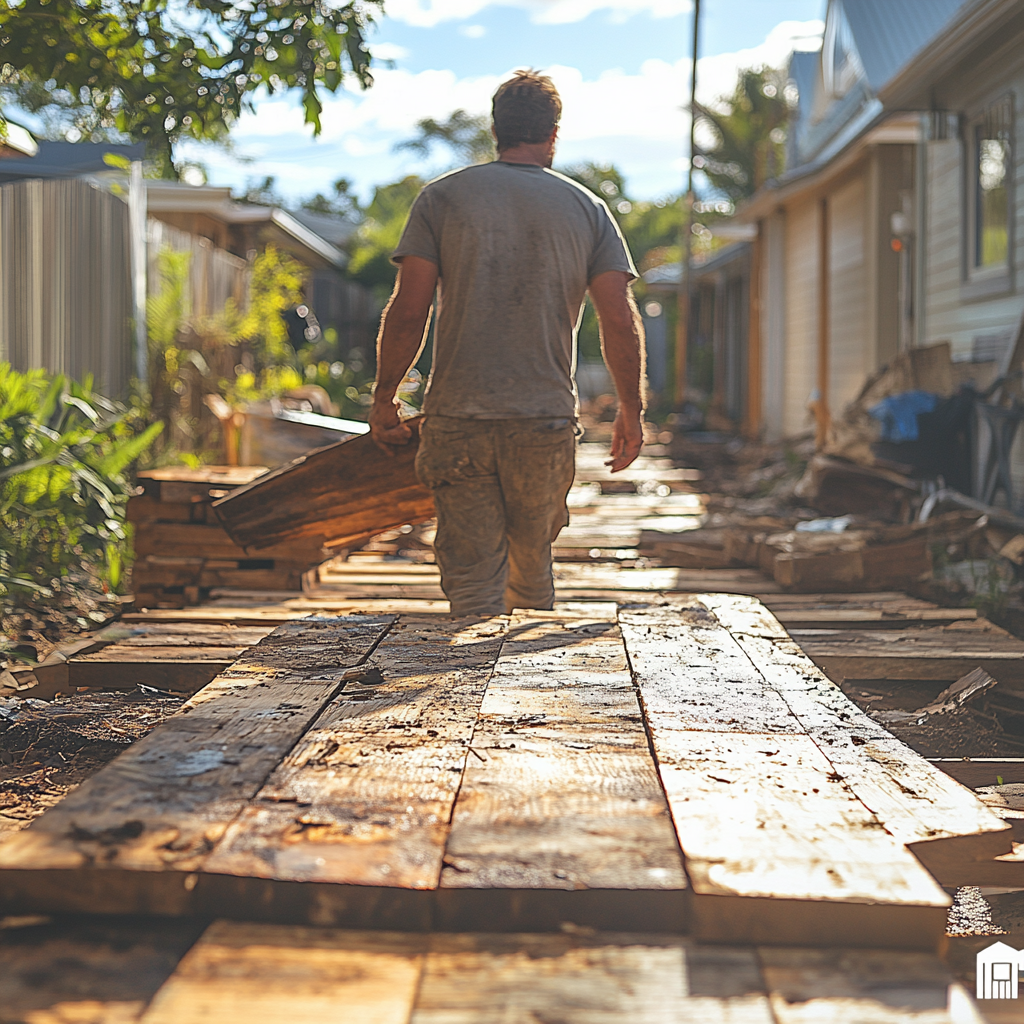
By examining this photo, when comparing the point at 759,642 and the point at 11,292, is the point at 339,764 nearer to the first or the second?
the point at 759,642

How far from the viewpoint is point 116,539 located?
5637mm

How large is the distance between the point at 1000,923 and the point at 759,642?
879mm

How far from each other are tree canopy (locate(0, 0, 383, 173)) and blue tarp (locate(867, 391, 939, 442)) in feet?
15.9

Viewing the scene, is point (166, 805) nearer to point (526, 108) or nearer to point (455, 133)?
point (526, 108)

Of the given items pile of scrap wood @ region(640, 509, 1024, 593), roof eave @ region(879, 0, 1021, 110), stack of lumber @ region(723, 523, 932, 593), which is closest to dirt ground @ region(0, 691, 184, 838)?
stack of lumber @ region(723, 523, 932, 593)

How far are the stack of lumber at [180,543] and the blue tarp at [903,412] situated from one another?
456cm

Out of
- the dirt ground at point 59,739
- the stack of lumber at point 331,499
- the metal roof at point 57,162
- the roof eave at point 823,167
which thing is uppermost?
the roof eave at point 823,167

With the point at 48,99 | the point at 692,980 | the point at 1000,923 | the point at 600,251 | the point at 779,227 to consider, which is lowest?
the point at 1000,923

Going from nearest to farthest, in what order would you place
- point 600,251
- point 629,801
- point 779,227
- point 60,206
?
point 629,801 → point 600,251 → point 60,206 → point 779,227

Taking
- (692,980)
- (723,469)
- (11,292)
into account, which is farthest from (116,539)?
(723,469)

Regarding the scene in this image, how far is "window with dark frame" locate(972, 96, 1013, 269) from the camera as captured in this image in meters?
8.17

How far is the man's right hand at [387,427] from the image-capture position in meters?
4.16

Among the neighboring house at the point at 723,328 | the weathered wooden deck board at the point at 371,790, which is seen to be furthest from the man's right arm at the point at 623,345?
the neighboring house at the point at 723,328

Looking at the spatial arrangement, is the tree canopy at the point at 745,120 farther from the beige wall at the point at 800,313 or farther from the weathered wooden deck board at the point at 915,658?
the weathered wooden deck board at the point at 915,658
